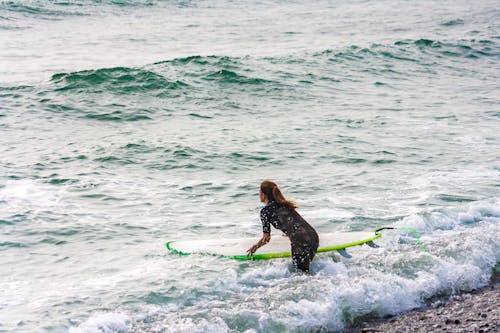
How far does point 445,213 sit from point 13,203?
7574mm

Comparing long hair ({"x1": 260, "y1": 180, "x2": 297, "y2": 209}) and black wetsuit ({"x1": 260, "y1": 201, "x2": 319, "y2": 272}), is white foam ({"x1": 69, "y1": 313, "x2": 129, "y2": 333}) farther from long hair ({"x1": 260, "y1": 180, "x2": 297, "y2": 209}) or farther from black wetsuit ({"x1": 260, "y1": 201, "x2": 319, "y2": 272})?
long hair ({"x1": 260, "y1": 180, "x2": 297, "y2": 209})

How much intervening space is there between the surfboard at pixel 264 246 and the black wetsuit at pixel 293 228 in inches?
15.5

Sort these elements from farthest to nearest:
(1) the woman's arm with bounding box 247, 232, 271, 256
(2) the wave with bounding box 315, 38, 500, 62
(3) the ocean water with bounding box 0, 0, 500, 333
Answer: (2) the wave with bounding box 315, 38, 500, 62 < (1) the woman's arm with bounding box 247, 232, 271, 256 < (3) the ocean water with bounding box 0, 0, 500, 333

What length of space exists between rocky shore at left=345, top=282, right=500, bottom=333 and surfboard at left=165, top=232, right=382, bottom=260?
1.63m

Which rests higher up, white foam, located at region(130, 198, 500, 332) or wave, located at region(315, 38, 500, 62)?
wave, located at region(315, 38, 500, 62)

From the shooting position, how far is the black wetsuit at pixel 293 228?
336 inches

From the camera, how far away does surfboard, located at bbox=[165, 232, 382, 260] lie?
904 cm

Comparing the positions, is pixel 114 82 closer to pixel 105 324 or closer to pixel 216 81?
pixel 216 81

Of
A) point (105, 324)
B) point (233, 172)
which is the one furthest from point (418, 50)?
point (105, 324)

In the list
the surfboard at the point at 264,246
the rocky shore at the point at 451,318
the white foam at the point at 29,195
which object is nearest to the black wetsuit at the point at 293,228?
the surfboard at the point at 264,246

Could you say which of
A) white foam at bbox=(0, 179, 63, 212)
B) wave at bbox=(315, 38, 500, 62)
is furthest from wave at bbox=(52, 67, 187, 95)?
white foam at bbox=(0, 179, 63, 212)

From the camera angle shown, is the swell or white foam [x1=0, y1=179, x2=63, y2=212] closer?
white foam [x1=0, y1=179, x2=63, y2=212]

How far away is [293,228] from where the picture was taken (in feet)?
28.0

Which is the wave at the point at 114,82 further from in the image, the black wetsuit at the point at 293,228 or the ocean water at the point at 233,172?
the black wetsuit at the point at 293,228
